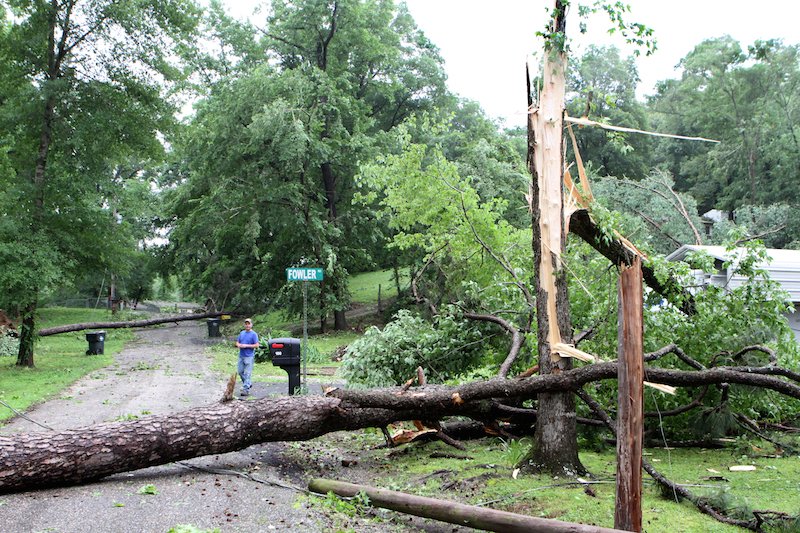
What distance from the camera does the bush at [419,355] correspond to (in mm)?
10461

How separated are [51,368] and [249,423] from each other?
11707 millimetres

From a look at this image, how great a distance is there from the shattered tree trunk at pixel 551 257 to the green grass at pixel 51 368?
7.73m

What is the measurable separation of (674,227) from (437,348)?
67.2 feet

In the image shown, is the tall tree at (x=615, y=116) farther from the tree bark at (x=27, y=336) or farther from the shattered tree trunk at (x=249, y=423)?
the shattered tree trunk at (x=249, y=423)

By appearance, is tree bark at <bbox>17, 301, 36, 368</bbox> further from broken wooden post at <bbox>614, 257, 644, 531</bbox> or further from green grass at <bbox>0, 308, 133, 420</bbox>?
broken wooden post at <bbox>614, 257, 644, 531</bbox>

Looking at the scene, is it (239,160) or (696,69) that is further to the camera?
(696,69)

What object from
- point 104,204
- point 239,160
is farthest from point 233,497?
point 239,160

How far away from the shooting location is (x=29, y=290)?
626 inches

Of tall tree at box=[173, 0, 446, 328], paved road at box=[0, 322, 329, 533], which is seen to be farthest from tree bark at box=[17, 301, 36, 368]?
tall tree at box=[173, 0, 446, 328]

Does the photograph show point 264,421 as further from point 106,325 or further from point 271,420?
point 106,325

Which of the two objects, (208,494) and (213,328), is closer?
(208,494)

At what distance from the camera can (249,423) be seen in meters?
7.31

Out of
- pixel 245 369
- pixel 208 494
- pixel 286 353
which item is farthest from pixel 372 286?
pixel 208 494

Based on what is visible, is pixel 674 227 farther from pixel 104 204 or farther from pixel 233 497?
pixel 233 497
